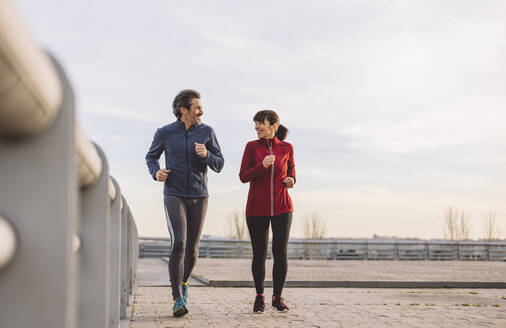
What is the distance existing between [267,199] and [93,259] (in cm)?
448

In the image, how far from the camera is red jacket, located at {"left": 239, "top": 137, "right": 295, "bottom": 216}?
22.2 ft

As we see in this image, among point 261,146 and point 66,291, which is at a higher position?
point 261,146

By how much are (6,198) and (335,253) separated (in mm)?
32014

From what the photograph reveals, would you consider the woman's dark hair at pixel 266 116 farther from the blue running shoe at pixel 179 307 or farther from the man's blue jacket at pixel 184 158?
the blue running shoe at pixel 179 307

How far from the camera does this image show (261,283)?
6.82 meters

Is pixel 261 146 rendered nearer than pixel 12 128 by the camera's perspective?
No

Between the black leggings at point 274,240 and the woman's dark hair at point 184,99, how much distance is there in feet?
4.21

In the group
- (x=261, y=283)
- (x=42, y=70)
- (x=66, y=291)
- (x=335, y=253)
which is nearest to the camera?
(x=42, y=70)

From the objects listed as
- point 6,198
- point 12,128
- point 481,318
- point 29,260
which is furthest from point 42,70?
point 481,318

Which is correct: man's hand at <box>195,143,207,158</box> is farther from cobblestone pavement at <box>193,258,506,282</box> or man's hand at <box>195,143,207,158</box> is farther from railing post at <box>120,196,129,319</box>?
cobblestone pavement at <box>193,258,506,282</box>

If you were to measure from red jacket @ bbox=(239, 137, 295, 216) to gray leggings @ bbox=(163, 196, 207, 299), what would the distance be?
579 millimetres

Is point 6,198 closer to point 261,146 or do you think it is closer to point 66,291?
point 66,291

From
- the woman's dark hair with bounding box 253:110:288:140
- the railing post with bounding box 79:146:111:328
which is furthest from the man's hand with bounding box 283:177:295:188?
the railing post with bounding box 79:146:111:328

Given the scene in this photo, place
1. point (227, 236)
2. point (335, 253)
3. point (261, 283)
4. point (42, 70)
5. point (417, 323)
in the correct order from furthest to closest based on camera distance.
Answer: point (227, 236) < point (335, 253) < point (261, 283) < point (417, 323) < point (42, 70)
